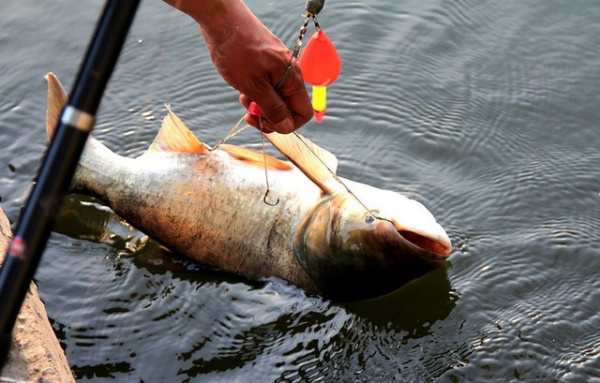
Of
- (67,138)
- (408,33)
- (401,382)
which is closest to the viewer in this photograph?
(67,138)

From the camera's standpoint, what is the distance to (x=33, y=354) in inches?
129

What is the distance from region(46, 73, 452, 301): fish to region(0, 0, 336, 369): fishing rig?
246 cm

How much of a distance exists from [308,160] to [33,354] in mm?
1734

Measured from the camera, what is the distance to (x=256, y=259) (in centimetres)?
466

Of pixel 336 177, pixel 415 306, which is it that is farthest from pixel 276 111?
pixel 415 306

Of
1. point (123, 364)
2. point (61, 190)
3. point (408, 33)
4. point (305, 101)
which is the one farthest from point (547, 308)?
point (61, 190)

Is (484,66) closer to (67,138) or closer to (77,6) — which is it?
(77,6)

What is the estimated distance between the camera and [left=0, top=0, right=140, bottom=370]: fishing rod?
5.88ft

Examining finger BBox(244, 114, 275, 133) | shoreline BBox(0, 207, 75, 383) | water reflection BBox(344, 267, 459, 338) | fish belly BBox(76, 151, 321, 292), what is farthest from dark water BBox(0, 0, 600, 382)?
finger BBox(244, 114, 275, 133)

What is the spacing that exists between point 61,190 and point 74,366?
2.70 metres

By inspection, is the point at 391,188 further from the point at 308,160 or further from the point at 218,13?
the point at 218,13

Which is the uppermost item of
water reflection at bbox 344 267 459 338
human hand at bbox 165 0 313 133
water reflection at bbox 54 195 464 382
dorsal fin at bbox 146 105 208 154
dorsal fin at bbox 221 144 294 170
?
human hand at bbox 165 0 313 133

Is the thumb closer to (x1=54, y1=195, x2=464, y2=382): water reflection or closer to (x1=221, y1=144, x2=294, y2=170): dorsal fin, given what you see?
(x1=221, y1=144, x2=294, y2=170): dorsal fin

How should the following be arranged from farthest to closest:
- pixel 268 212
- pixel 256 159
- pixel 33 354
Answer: pixel 256 159 < pixel 268 212 < pixel 33 354
